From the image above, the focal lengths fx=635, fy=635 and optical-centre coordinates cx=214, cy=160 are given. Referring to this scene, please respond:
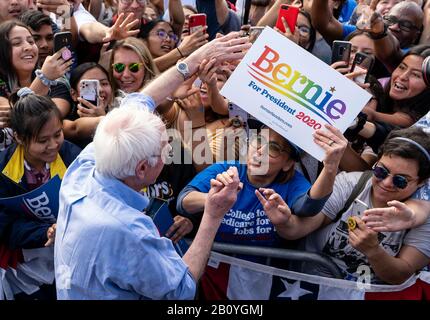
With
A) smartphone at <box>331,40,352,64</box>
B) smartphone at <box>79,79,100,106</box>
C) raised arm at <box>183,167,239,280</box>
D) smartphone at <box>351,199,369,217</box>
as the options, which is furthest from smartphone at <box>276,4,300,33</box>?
raised arm at <box>183,167,239,280</box>

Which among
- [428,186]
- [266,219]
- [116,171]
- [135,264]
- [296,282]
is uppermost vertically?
[116,171]

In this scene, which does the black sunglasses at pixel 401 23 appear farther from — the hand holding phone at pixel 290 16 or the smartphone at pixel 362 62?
the smartphone at pixel 362 62

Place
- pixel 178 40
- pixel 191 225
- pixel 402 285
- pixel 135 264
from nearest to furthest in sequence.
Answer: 1. pixel 135 264
2. pixel 402 285
3. pixel 191 225
4. pixel 178 40

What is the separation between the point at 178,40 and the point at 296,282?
273cm

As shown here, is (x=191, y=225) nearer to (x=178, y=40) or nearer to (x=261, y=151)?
(x=261, y=151)

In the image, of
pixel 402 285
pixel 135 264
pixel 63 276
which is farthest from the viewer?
pixel 402 285

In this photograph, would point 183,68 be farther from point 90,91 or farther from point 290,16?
point 290,16

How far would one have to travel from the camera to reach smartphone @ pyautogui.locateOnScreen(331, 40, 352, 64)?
3713mm

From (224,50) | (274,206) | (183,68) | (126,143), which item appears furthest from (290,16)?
(126,143)

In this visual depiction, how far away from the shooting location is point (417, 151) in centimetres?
301

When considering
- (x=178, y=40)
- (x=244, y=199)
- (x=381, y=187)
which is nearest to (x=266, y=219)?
(x=244, y=199)

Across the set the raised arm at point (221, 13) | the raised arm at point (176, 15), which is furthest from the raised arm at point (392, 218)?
the raised arm at point (221, 13)

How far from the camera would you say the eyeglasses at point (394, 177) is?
297cm

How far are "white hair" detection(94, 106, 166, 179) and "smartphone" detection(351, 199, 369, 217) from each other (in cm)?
115
